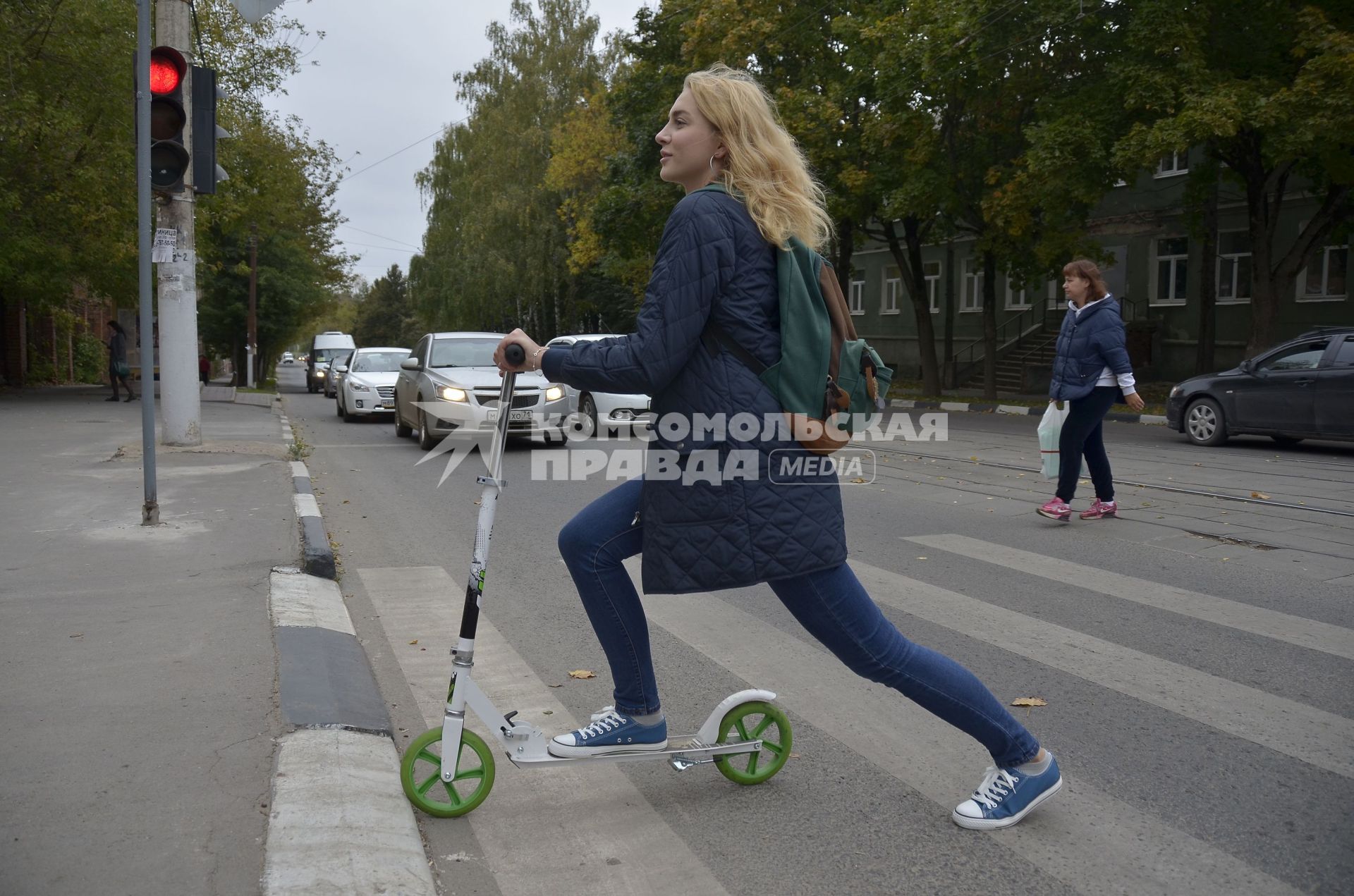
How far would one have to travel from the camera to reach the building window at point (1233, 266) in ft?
96.8

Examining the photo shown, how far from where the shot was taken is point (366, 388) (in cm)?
2175

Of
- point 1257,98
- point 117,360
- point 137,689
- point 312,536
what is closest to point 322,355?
point 117,360

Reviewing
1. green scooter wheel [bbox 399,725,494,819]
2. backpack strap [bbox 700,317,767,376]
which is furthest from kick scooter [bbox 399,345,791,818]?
backpack strap [bbox 700,317,767,376]

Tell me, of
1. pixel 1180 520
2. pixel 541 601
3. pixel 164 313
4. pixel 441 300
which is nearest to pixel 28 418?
pixel 164 313

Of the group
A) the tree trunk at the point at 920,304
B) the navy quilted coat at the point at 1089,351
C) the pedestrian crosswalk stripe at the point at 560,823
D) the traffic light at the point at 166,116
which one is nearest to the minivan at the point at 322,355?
the tree trunk at the point at 920,304

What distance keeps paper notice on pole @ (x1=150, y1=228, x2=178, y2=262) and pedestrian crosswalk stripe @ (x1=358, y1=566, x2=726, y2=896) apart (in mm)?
5285

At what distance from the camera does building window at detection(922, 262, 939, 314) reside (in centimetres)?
4112

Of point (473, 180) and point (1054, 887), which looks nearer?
point (1054, 887)

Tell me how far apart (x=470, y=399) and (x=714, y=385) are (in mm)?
12496

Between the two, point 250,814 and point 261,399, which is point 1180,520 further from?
point 261,399

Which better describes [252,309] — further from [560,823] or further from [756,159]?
[756,159]

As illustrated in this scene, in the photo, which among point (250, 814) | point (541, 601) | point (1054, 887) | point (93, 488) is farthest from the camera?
point (93, 488)

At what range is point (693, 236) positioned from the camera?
301cm

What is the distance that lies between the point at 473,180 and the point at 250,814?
47.3 metres
